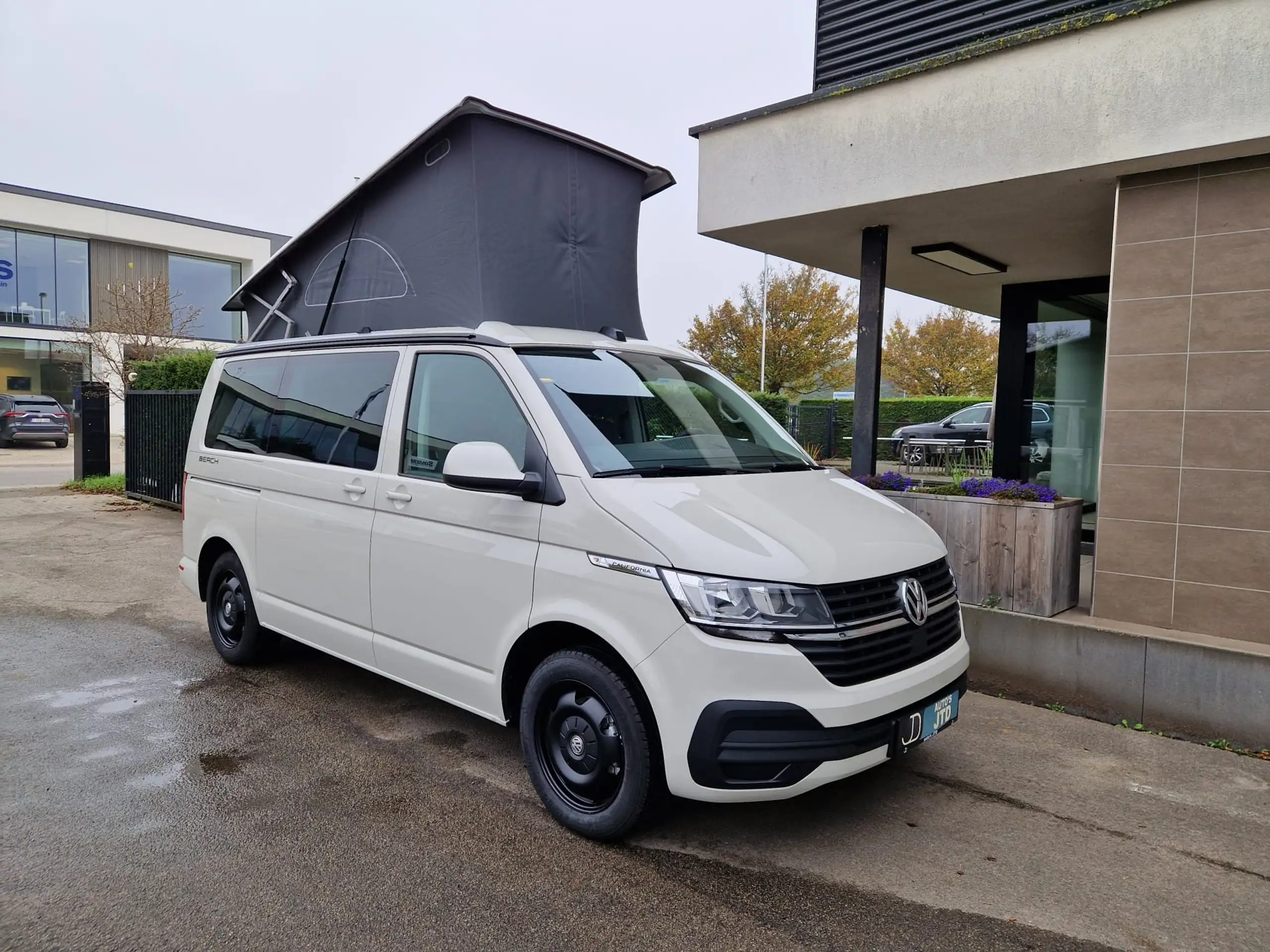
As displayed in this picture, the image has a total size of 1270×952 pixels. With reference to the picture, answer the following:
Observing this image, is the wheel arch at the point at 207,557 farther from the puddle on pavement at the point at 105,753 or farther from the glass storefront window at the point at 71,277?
the glass storefront window at the point at 71,277

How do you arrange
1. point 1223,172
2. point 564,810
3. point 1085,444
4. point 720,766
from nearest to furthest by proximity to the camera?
point 720,766
point 564,810
point 1223,172
point 1085,444

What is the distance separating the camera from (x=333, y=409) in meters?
4.71

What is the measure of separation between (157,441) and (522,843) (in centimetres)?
1282

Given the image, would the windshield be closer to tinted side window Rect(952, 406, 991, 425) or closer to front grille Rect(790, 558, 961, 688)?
front grille Rect(790, 558, 961, 688)

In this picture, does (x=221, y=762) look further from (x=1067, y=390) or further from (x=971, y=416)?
(x=971, y=416)

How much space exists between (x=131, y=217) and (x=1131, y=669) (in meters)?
39.7

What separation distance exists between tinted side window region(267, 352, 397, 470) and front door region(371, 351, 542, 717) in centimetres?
26

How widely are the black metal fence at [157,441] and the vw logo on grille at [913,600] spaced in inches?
469

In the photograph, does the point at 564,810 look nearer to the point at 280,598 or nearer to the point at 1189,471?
the point at 280,598

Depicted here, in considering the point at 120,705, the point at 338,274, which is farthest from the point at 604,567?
the point at 120,705

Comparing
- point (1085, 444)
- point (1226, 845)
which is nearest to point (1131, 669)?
point (1226, 845)

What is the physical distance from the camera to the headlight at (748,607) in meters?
2.99

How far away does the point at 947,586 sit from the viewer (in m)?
3.73

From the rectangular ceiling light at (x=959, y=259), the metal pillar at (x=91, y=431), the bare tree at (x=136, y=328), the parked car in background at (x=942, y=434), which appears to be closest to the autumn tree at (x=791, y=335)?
the parked car in background at (x=942, y=434)
